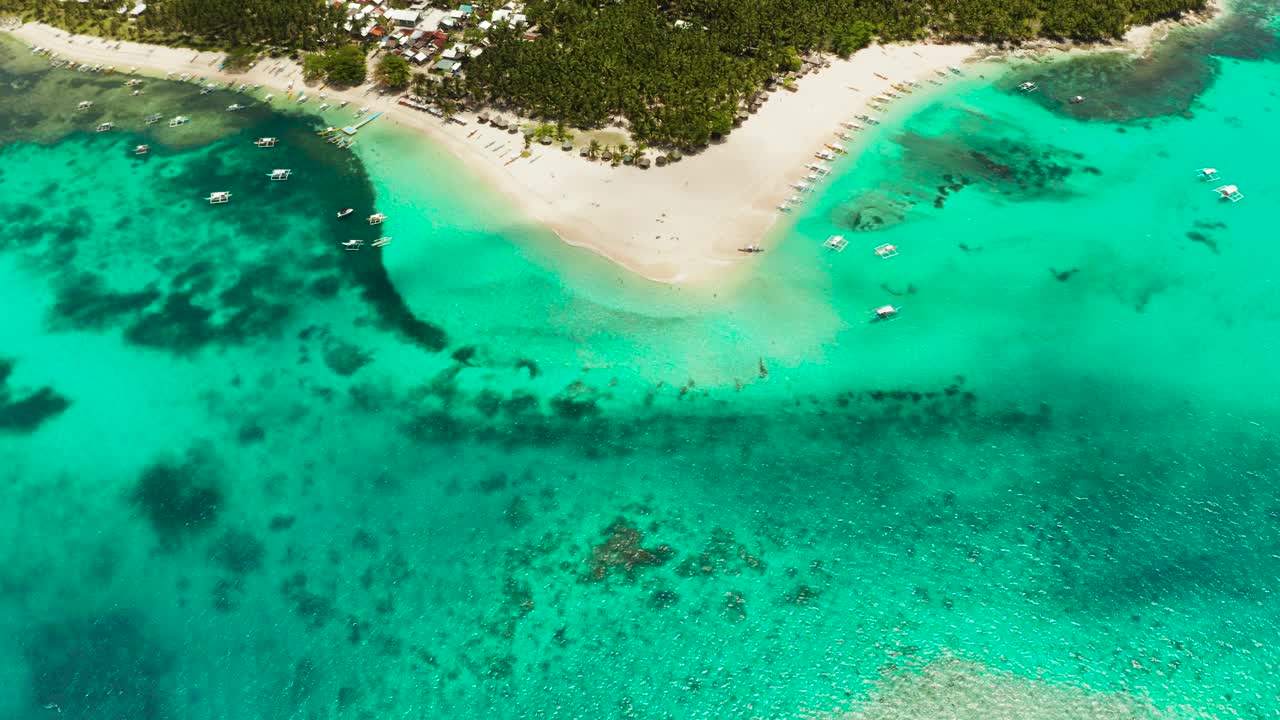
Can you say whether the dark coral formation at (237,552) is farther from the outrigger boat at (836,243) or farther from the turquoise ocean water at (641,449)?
the outrigger boat at (836,243)

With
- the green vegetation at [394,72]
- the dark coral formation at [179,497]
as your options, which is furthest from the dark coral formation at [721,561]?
the green vegetation at [394,72]

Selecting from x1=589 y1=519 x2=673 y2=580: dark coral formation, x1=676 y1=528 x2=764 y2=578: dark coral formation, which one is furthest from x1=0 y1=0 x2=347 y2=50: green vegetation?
x1=676 y1=528 x2=764 y2=578: dark coral formation

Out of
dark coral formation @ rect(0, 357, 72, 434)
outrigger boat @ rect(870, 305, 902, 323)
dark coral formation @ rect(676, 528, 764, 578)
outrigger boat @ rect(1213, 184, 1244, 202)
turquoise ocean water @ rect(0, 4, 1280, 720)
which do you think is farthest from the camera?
outrigger boat @ rect(1213, 184, 1244, 202)

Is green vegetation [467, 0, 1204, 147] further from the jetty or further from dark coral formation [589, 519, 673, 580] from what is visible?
dark coral formation [589, 519, 673, 580]

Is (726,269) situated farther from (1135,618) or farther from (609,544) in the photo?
(1135,618)

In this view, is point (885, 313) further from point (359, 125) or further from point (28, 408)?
point (28, 408)

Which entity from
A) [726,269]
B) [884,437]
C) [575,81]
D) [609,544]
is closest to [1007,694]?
[884,437]

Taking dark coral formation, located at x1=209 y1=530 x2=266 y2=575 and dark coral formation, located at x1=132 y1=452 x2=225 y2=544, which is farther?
dark coral formation, located at x1=132 y1=452 x2=225 y2=544

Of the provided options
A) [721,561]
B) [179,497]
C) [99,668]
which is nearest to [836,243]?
[721,561]
